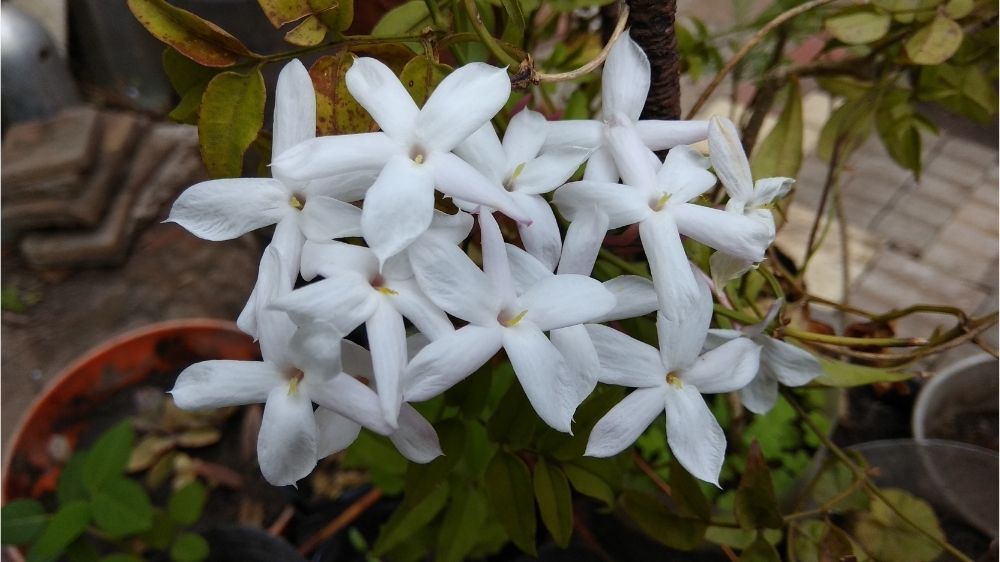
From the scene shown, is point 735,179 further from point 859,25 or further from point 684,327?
point 859,25

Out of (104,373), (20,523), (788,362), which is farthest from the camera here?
(104,373)

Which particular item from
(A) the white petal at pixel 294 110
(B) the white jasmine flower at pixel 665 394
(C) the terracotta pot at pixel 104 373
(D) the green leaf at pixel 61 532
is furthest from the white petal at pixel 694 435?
(C) the terracotta pot at pixel 104 373

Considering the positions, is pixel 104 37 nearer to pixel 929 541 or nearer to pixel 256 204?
pixel 256 204

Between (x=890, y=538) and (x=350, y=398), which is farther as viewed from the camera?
(x=890, y=538)

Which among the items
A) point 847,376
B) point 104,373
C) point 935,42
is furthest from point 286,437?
point 104,373

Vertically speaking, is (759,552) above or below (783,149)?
below
